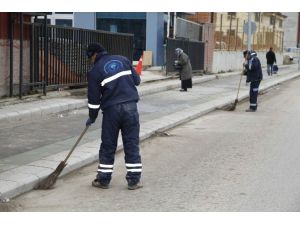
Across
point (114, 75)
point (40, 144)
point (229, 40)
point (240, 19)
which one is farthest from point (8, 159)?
point (240, 19)

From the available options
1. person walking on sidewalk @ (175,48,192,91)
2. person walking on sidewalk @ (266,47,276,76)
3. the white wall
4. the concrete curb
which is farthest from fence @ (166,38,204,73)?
the concrete curb

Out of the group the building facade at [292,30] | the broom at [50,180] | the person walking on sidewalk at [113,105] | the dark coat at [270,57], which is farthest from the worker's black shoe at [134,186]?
the building facade at [292,30]

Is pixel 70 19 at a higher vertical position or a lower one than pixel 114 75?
higher

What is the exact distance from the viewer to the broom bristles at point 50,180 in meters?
6.58

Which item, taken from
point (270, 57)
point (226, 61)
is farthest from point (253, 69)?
point (226, 61)

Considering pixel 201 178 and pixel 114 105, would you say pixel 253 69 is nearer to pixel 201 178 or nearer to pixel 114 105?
pixel 201 178

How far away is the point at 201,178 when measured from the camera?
7180mm

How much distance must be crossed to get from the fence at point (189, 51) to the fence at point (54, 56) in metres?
7.26

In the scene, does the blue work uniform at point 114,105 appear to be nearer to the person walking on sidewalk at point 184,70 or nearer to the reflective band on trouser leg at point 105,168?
the reflective band on trouser leg at point 105,168

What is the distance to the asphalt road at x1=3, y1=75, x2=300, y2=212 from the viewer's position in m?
5.96

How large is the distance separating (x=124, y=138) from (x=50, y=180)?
3.33ft

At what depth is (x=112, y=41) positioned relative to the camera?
18094 mm

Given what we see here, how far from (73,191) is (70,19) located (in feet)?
87.8

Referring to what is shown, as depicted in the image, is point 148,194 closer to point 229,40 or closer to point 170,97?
point 170,97
